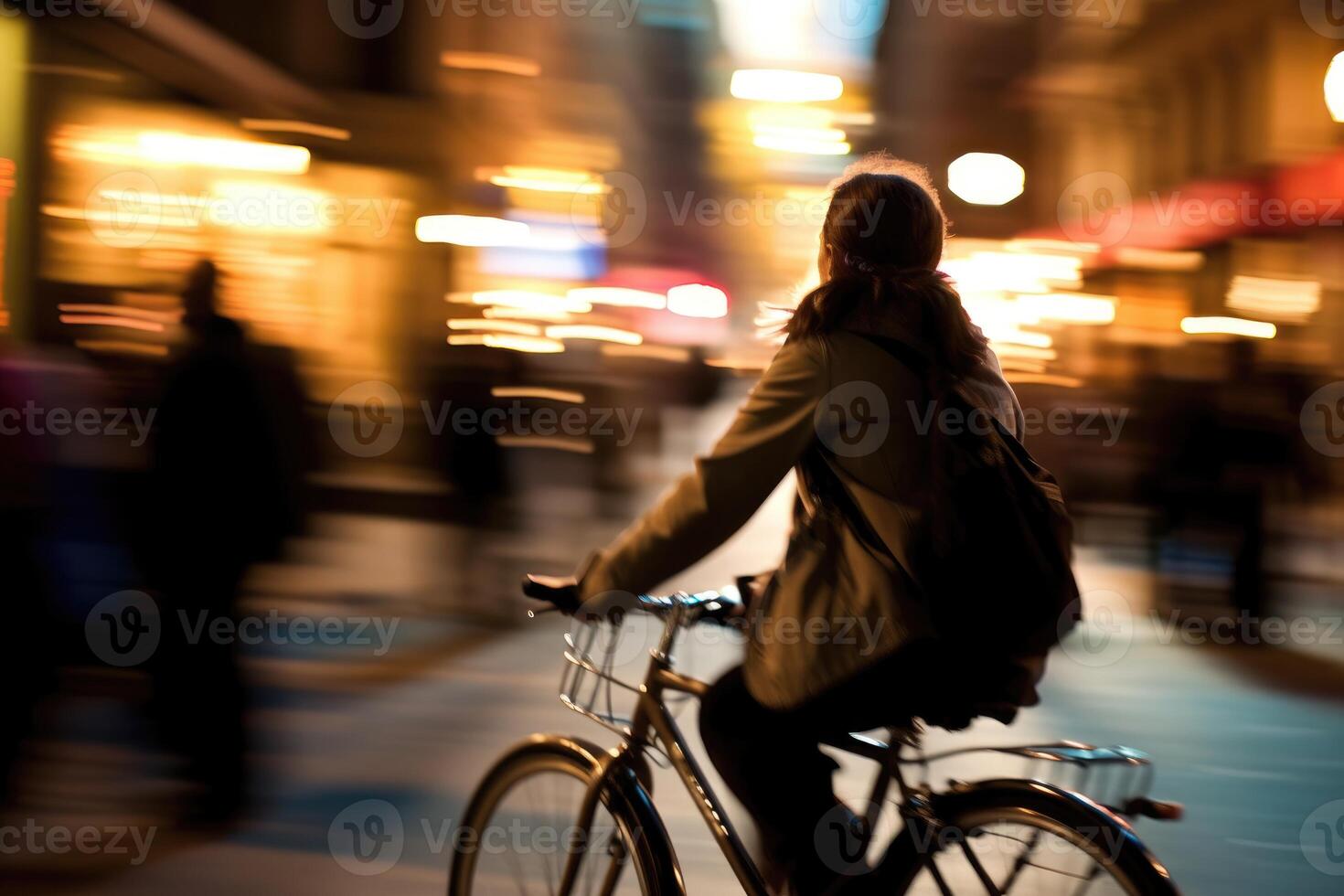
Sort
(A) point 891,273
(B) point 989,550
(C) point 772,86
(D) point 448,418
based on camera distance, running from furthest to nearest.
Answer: (C) point 772,86 < (D) point 448,418 < (A) point 891,273 < (B) point 989,550

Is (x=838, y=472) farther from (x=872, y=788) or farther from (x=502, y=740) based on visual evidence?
(x=502, y=740)

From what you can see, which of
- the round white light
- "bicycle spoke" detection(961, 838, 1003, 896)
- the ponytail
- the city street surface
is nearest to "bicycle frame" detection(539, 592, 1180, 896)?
"bicycle spoke" detection(961, 838, 1003, 896)

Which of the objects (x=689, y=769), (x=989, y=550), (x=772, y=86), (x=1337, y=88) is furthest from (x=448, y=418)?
(x=772, y=86)

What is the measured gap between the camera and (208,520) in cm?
489

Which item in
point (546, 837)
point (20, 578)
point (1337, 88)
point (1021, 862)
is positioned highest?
point (1337, 88)

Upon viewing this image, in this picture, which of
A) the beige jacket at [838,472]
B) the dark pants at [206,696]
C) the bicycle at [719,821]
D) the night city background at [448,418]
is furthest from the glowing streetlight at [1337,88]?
the beige jacket at [838,472]

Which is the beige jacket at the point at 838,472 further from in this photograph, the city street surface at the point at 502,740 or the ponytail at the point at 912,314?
the city street surface at the point at 502,740

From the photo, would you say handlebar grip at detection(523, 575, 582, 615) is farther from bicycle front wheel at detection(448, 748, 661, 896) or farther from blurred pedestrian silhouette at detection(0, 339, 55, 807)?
blurred pedestrian silhouette at detection(0, 339, 55, 807)

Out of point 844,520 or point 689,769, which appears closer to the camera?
point 844,520

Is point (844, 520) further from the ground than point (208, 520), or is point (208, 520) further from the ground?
point (844, 520)

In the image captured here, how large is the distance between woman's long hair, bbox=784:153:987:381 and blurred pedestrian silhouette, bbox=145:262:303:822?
3016 millimetres

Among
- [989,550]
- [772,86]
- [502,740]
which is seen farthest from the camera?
[772,86]

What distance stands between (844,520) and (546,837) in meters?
1.10

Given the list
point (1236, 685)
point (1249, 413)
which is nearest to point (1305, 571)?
point (1249, 413)
